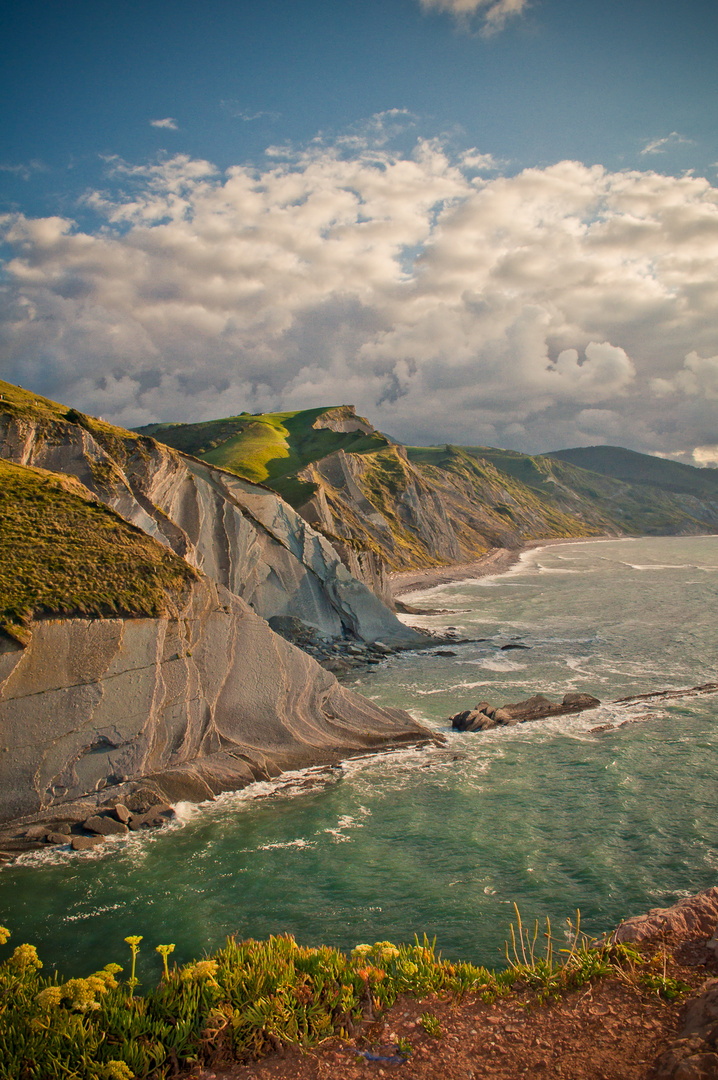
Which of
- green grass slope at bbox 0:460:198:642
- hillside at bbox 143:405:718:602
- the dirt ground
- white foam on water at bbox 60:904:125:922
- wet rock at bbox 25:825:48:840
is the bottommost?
white foam on water at bbox 60:904:125:922

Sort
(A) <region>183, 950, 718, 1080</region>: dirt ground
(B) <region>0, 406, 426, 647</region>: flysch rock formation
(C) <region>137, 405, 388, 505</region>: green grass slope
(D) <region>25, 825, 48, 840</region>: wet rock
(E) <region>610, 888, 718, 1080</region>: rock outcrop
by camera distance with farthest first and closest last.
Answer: (C) <region>137, 405, 388, 505</region>: green grass slope
(B) <region>0, 406, 426, 647</region>: flysch rock formation
(D) <region>25, 825, 48, 840</region>: wet rock
(A) <region>183, 950, 718, 1080</region>: dirt ground
(E) <region>610, 888, 718, 1080</region>: rock outcrop

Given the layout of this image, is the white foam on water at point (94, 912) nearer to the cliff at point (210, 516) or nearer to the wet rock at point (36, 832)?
the wet rock at point (36, 832)

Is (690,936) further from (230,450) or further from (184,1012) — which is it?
(230,450)

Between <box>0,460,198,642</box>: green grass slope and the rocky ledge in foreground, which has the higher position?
<box>0,460,198,642</box>: green grass slope

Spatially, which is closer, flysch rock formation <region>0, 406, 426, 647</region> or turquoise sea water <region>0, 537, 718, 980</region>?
turquoise sea water <region>0, 537, 718, 980</region>

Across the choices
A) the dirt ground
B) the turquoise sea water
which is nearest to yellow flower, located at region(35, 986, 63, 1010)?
the dirt ground

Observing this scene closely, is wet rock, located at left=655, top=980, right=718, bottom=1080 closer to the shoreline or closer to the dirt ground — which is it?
the dirt ground

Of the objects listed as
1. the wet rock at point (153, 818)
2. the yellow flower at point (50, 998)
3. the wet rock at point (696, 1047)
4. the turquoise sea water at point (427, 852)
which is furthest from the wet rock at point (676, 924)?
the wet rock at point (153, 818)

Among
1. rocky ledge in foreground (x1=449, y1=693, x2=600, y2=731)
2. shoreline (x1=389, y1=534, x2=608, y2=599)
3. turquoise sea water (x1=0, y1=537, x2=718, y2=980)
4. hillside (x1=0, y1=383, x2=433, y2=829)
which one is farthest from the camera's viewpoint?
shoreline (x1=389, y1=534, x2=608, y2=599)

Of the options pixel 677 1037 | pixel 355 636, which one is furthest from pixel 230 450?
pixel 677 1037
